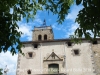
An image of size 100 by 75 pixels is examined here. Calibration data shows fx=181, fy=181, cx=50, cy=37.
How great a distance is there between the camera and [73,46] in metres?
26.5

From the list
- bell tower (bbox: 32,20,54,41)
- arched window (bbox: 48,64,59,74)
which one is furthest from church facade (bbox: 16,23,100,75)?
bell tower (bbox: 32,20,54,41)

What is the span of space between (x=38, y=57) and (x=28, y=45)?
274 centimetres

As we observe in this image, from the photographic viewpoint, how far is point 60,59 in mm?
25688

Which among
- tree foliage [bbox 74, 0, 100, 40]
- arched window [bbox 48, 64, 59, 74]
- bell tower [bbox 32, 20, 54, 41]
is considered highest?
bell tower [bbox 32, 20, 54, 41]

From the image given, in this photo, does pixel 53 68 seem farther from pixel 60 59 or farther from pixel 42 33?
pixel 42 33

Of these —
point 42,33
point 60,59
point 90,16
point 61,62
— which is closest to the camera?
point 90,16

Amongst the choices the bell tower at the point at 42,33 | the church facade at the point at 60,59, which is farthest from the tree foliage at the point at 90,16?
the bell tower at the point at 42,33

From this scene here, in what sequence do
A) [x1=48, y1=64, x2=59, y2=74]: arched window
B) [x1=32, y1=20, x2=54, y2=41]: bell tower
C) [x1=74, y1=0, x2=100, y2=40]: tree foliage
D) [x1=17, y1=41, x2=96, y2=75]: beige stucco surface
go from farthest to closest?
[x1=32, y1=20, x2=54, y2=41]: bell tower, [x1=48, y1=64, x2=59, y2=74]: arched window, [x1=17, y1=41, x2=96, y2=75]: beige stucco surface, [x1=74, y1=0, x2=100, y2=40]: tree foliage

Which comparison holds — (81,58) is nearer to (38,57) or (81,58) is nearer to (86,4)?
(38,57)

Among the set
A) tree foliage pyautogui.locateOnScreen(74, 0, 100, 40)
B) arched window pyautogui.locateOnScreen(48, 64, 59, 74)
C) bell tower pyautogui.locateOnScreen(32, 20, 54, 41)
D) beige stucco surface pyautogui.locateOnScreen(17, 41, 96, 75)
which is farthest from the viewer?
bell tower pyautogui.locateOnScreen(32, 20, 54, 41)

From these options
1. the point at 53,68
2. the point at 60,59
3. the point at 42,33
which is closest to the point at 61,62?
the point at 60,59

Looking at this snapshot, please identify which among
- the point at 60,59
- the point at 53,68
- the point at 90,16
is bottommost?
the point at 53,68

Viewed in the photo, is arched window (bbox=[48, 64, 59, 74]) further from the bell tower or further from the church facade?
the bell tower

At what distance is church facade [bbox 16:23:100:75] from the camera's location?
2461 centimetres
